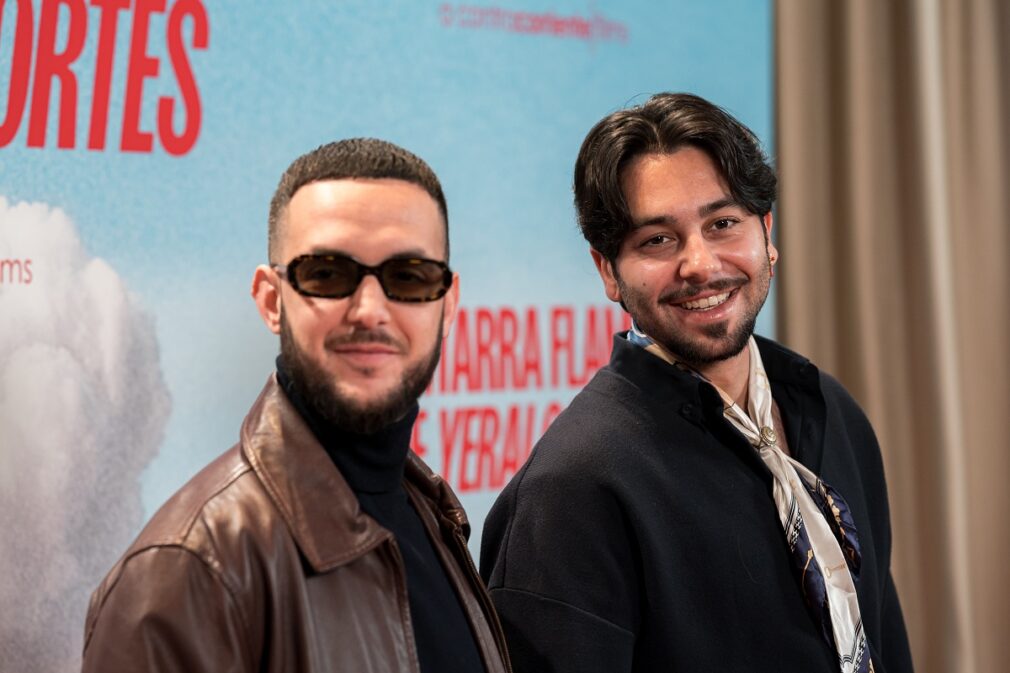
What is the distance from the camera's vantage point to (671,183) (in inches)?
57.4

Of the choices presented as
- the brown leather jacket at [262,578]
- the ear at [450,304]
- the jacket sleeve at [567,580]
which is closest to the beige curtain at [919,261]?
the jacket sleeve at [567,580]

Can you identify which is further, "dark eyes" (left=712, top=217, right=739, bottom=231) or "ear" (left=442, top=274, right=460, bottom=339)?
→ "dark eyes" (left=712, top=217, right=739, bottom=231)


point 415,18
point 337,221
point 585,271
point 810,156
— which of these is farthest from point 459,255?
point 337,221

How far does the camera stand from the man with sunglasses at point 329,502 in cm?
95

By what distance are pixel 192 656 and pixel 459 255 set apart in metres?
1.48

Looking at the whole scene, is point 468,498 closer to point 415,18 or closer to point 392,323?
point 415,18

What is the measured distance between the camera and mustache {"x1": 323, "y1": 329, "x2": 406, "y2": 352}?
1.11 metres

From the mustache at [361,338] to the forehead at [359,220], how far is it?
0.23 feet

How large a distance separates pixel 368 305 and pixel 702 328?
53 cm

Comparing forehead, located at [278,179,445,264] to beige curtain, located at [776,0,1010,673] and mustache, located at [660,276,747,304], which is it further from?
beige curtain, located at [776,0,1010,673]

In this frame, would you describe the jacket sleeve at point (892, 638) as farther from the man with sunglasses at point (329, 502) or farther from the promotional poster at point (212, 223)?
the promotional poster at point (212, 223)

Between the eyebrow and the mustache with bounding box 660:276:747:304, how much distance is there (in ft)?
0.29

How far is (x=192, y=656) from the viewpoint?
929mm

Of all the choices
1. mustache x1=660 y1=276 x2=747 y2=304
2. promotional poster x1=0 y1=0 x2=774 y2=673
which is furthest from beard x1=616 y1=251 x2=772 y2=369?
promotional poster x1=0 y1=0 x2=774 y2=673
